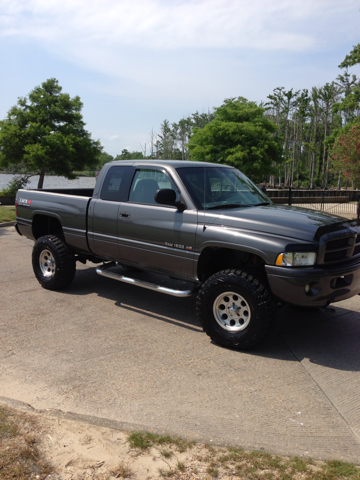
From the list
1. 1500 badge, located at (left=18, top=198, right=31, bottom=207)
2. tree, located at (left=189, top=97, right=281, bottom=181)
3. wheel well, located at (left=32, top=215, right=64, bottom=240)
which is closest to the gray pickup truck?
wheel well, located at (left=32, top=215, right=64, bottom=240)

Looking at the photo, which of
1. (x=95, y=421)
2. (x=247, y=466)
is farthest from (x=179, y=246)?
(x=247, y=466)

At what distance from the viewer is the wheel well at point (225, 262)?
4.84 meters

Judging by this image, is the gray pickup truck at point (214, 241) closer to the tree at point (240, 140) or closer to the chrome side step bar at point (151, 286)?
the chrome side step bar at point (151, 286)

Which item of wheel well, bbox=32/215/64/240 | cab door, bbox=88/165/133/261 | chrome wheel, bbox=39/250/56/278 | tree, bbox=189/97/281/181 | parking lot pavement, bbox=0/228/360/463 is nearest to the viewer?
parking lot pavement, bbox=0/228/360/463

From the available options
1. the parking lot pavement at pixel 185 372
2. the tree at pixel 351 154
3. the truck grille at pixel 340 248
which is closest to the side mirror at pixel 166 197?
the parking lot pavement at pixel 185 372

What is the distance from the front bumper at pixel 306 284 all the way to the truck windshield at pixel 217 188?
1.24 metres

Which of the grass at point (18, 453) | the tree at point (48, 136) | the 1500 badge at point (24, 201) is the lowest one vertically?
the grass at point (18, 453)

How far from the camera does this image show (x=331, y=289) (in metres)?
4.44

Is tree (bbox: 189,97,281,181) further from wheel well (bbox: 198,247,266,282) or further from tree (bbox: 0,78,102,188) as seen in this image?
wheel well (bbox: 198,247,266,282)

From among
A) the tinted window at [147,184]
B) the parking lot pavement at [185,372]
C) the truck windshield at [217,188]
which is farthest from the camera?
the tinted window at [147,184]

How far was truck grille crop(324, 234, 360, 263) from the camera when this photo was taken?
4.48 metres

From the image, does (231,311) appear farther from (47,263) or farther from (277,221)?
(47,263)

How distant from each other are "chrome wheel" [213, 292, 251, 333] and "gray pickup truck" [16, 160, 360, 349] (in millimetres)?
11

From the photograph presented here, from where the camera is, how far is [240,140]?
1117 inches
